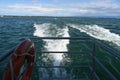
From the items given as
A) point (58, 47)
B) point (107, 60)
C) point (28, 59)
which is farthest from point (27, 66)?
point (58, 47)

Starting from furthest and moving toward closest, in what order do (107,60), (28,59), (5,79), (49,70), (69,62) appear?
1. (107,60)
2. (69,62)
3. (49,70)
4. (28,59)
5. (5,79)

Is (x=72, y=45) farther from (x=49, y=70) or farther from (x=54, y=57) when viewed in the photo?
(x=49, y=70)

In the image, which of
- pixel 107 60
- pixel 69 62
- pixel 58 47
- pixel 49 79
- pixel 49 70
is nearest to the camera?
pixel 49 79

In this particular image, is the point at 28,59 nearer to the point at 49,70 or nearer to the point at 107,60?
the point at 49,70

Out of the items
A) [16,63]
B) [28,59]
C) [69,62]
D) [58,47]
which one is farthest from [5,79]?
[58,47]

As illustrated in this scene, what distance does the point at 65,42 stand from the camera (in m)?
14.7

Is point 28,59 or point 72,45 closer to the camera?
point 28,59

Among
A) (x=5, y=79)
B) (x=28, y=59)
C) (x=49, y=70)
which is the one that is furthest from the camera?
(x=49, y=70)

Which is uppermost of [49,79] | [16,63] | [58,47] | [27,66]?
[16,63]

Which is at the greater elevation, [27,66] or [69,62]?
[27,66]

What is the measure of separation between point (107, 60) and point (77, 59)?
1244mm

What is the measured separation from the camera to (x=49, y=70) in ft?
28.2

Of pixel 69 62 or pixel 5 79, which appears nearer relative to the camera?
pixel 5 79

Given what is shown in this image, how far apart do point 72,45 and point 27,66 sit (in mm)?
10908
